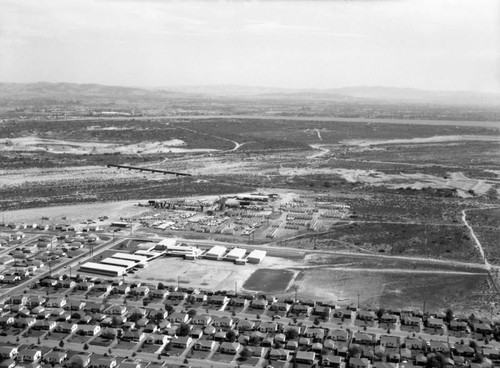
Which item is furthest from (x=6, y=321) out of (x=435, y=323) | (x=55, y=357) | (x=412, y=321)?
(x=435, y=323)

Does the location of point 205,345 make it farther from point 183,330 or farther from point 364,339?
point 364,339

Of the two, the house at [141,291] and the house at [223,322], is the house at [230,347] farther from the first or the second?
the house at [141,291]

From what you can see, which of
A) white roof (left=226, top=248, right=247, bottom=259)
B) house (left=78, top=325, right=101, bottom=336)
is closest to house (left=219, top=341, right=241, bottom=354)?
house (left=78, top=325, right=101, bottom=336)

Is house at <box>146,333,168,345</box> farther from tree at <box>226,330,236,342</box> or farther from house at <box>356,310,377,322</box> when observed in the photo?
house at <box>356,310,377,322</box>

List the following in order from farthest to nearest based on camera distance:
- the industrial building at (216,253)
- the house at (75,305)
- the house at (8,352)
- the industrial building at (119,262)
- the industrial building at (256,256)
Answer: the industrial building at (216,253) → the industrial building at (256,256) → the industrial building at (119,262) → the house at (75,305) → the house at (8,352)

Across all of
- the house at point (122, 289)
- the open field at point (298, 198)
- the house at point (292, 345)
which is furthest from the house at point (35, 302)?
Result: the house at point (292, 345)

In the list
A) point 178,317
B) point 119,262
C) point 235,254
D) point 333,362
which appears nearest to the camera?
point 333,362

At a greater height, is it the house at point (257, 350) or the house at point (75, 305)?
the house at point (257, 350)
